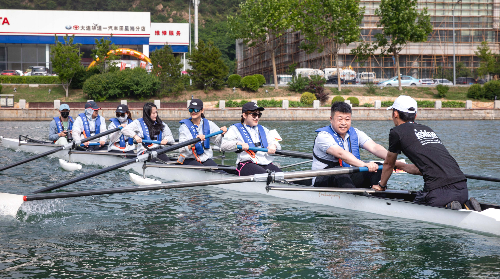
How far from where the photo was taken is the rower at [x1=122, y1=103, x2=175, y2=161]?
1229cm

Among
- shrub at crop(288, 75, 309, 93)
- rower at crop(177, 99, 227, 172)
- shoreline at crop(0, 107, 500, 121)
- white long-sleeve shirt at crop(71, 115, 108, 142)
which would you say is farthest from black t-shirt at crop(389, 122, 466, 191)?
shrub at crop(288, 75, 309, 93)

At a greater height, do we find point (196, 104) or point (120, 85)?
point (120, 85)

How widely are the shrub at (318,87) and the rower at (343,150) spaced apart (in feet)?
132

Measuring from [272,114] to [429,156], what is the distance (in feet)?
120

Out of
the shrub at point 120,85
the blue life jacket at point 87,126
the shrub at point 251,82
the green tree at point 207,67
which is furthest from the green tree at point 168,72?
the blue life jacket at point 87,126

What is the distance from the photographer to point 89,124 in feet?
51.6

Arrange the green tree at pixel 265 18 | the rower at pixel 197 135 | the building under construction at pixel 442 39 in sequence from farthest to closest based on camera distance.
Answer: the building under construction at pixel 442 39, the green tree at pixel 265 18, the rower at pixel 197 135

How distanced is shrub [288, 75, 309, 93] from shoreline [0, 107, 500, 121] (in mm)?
7714

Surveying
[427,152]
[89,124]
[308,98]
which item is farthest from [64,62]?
[427,152]

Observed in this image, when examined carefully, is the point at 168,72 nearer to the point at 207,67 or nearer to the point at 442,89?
the point at 207,67

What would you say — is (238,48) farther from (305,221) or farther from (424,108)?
(305,221)

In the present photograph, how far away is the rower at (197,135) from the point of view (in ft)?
36.1

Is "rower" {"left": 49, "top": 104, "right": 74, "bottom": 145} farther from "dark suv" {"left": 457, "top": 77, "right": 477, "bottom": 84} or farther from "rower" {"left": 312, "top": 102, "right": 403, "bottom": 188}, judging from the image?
"dark suv" {"left": 457, "top": 77, "right": 477, "bottom": 84}

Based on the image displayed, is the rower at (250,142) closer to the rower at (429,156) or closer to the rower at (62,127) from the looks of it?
the rower at (429,156)
